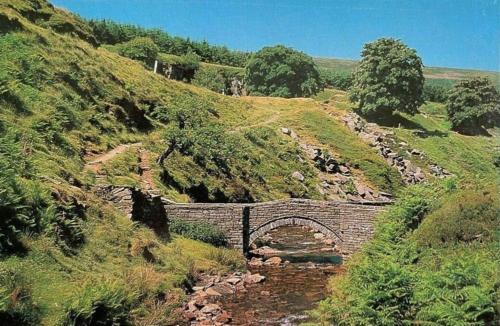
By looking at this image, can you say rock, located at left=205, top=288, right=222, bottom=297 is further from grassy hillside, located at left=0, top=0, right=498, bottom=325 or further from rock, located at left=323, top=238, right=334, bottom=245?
rock, located at left=323, top=238, right=334, bottom=245

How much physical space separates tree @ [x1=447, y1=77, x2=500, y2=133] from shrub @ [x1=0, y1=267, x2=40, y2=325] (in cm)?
8761

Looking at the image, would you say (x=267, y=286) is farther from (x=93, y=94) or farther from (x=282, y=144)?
(x=282, y=144)

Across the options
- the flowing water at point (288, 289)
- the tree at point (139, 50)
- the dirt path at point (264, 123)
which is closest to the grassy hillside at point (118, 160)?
the dirt path at point (264, 123)

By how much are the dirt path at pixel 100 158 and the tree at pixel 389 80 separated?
49199mm

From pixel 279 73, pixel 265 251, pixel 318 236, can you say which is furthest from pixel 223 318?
pixel 279 73

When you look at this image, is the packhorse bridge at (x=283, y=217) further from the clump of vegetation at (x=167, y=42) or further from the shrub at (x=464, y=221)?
the clump of vegetation at (x=167, y=42)

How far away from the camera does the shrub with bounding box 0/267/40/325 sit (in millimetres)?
15148

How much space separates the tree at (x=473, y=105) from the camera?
9362 cm

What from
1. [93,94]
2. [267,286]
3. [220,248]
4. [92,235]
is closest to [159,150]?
[93,94]

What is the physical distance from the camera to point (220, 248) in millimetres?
37219

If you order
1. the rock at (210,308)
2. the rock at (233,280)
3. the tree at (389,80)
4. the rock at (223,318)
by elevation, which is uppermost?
the tree at (389,80)

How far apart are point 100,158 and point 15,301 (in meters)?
27.6

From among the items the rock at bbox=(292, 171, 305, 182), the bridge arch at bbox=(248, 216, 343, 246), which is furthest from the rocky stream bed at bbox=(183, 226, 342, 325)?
the rock at bbox=(292, 171, 305, 182)

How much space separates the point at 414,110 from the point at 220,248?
6066cm
